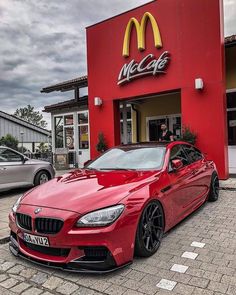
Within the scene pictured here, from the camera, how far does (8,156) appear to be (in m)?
8.11

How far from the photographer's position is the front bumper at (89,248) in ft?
9.88

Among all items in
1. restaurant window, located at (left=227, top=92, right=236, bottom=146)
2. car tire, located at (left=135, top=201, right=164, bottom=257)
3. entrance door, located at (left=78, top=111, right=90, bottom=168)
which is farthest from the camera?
entrance door, located at (left=78, top=111, right=90, bottom=168)

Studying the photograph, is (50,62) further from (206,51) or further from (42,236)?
(42,236)

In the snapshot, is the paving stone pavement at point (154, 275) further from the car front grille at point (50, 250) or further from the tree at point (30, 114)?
the tree at point (30, 114)

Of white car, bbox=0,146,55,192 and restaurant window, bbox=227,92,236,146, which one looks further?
restaurant window, bbox=227,92,236,146

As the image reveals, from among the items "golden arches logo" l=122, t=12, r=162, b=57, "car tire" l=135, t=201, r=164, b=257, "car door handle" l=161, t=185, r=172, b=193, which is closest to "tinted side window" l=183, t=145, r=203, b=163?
"car door handle" l=161, t=185, r=172, b=193

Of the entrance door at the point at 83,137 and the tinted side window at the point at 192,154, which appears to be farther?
the entrance door at the point at 83,137

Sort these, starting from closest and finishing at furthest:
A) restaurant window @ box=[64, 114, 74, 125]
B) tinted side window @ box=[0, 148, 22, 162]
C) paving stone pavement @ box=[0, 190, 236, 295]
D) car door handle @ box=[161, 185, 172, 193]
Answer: paving stone pavement @ box=[0, 190, 236, 295], car door handle @ box=[161, 185, 172, 193], tinted side window @ box=[0, 148, 22, 162], restaurant window @ box=[64, 114, 74, 125]

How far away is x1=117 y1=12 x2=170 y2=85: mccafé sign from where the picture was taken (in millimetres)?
9531

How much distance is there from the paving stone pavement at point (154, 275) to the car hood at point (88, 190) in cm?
74

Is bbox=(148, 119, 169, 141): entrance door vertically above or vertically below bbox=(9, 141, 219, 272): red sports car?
above

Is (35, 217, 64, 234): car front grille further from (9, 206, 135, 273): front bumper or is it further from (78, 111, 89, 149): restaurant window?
(78, 111, 89, 149): restaurant window

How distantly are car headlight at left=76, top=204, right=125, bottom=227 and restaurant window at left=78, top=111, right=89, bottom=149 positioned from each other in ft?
37.4

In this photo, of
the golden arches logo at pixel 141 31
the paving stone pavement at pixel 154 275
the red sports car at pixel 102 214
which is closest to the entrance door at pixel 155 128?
the golden arches logo at pixel 141 31
